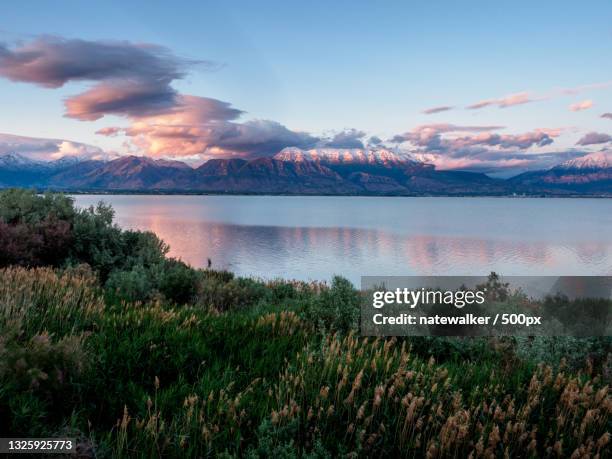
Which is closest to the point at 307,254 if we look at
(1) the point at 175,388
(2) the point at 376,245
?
(2) the point at 376,245

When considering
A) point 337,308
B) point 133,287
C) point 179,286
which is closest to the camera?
point 337,308

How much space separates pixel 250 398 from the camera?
15.1 feet

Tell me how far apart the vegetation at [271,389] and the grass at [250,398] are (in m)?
0.02

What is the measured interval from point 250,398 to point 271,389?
252 mm

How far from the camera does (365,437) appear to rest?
422 cm

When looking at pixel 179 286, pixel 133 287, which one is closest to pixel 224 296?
pixel 179 286

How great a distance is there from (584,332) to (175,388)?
762cm

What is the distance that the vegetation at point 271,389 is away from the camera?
12.8ft

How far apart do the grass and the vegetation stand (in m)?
0.02

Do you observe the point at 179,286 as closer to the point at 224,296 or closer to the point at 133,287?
the point at 224,296

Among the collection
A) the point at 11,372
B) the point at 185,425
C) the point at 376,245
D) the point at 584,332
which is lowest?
the point at 376,245

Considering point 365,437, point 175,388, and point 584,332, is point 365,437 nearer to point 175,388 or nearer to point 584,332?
point 175,388

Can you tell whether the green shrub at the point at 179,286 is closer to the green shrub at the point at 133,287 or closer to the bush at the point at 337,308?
the green shrub at the point at 133,287

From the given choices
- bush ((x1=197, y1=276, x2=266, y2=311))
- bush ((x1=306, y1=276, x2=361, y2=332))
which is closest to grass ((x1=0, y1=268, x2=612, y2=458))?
bush ((x1=306, y1=276, x2=361, y2=332))
